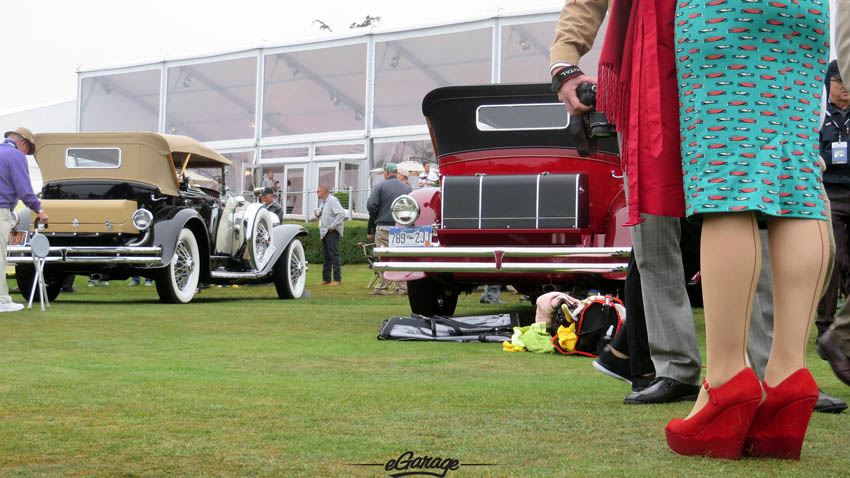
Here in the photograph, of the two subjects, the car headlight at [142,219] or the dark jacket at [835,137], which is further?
the car headlight at [142,219]

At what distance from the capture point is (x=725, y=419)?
89.6 inches

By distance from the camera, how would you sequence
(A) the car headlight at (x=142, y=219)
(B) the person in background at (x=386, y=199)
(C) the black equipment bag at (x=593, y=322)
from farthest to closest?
(B) the person in background at (x=386, y=199) → (A) the car headlight at (x=142, y=219) → (C) the black equipment bag at (x=593, y=322)

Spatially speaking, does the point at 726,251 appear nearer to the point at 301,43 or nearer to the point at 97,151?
the point at 97,151

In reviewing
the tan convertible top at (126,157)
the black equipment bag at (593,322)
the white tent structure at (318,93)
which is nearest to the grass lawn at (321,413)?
the black equipment bag at (593,322)

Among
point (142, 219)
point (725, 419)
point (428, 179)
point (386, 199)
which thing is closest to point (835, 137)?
point (725, 419)

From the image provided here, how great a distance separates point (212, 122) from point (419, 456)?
26455 millimetres

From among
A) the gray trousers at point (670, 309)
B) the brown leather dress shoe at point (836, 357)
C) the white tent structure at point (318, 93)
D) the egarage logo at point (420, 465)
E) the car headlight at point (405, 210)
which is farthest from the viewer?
the white tent structure at point (318, 93)

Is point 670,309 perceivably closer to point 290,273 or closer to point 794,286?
point 794,286

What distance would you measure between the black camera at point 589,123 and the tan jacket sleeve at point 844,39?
767 mm

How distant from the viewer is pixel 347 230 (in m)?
21.6

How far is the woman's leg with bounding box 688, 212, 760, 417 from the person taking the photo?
231cm

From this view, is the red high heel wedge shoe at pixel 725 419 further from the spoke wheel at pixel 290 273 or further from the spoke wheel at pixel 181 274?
the spoke wheel at pixel 290 273

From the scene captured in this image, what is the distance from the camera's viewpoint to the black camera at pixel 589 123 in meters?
2.84

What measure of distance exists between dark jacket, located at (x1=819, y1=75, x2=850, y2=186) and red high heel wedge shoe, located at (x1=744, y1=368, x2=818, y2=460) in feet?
13.1
